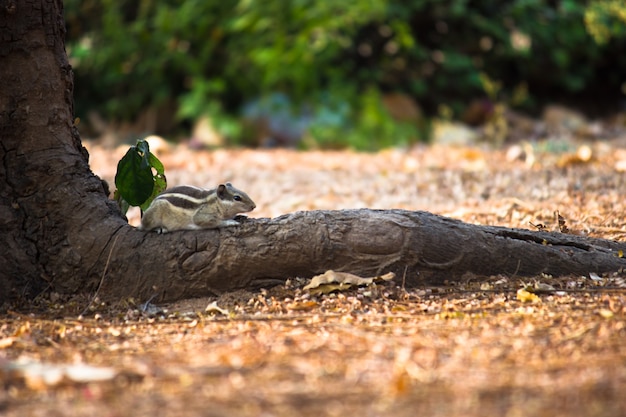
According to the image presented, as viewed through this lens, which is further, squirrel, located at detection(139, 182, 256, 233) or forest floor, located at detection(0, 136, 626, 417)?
squirrel, located at detection(139, 182, 256, 233)

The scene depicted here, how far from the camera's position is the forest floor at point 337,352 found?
2.75m

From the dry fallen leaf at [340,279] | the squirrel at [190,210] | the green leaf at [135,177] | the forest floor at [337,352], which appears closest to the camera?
the forest floor at [337,352]

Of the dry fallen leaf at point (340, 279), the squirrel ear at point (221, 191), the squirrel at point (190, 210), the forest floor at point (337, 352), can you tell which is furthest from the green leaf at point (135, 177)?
the dry fallen leaf at point (340, 279)

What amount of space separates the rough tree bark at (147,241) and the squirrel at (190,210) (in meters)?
0.11

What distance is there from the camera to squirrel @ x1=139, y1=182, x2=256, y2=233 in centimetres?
462

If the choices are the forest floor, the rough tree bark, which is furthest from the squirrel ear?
the forest floor

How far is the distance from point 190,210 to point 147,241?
32 cm

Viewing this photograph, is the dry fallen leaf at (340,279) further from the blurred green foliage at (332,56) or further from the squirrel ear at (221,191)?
the blurred green foliage at (332,56)

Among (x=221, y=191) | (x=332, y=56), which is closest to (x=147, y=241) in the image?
(x=221, y=191)

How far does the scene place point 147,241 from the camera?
4523 mm

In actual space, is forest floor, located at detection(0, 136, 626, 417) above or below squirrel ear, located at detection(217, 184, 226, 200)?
below

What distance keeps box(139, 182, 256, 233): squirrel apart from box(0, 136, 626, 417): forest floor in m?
0.50

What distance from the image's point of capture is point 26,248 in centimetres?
448

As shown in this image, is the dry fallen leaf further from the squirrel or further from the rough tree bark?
the squirrel
